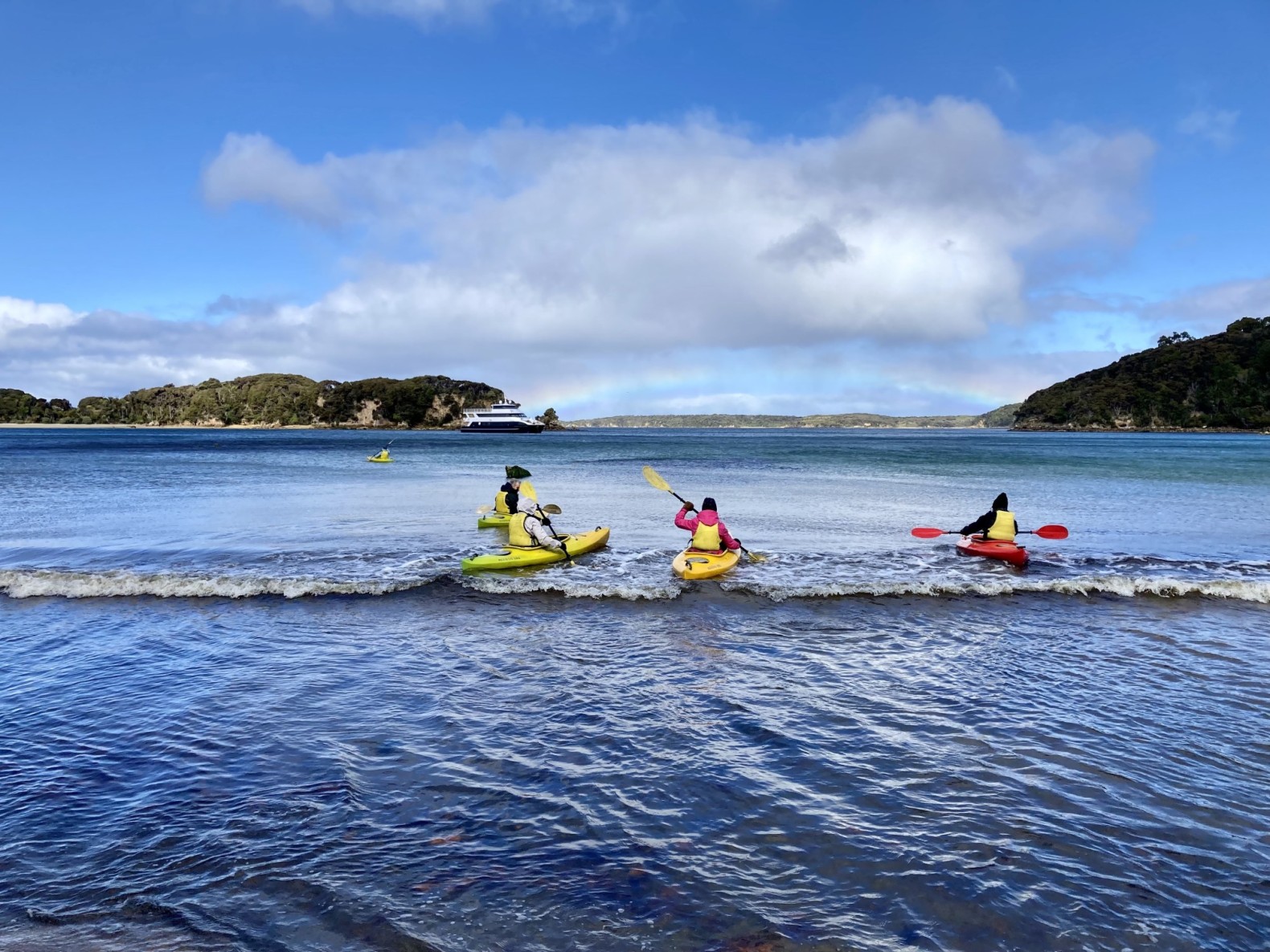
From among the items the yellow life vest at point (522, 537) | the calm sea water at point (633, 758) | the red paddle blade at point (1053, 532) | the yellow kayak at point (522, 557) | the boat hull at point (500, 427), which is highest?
the boat hull at point (500, 427)

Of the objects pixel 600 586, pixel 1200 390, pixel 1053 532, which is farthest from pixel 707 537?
pixel 1200 390

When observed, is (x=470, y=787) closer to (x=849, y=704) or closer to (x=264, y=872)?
(x=264, y=872)

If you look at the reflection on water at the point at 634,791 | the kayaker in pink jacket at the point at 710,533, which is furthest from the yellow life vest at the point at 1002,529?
the reflection on water at the point at 634,791

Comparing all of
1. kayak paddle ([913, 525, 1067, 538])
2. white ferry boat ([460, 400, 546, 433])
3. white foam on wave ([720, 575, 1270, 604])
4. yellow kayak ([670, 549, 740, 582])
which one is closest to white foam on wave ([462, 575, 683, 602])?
yellow kayak ([670, 549, 740, 582])

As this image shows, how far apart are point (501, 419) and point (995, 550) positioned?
164719mm

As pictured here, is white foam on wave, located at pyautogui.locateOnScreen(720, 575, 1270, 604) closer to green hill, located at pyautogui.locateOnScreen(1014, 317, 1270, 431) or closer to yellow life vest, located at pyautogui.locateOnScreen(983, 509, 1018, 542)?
yellow life vest, located at pyautogui.locateOnScreen(983, 509, 1018, 542)

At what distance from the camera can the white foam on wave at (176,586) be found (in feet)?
50.1

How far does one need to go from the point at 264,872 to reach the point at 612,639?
7.07m

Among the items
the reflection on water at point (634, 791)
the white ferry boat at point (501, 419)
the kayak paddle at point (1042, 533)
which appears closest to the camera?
the reflection on water at point (634, 791)

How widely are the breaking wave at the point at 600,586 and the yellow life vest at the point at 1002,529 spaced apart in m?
3.11

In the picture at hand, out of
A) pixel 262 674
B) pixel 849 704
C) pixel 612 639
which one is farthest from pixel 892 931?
pixel 262 674

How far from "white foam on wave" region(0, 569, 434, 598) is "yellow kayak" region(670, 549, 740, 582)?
228 inches

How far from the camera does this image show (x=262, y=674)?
393 inches

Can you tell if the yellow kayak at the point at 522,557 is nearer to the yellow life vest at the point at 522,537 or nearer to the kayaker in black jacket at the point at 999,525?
the yellow life vest at the point at 522,537
